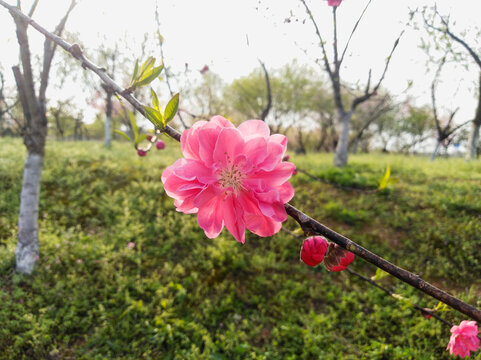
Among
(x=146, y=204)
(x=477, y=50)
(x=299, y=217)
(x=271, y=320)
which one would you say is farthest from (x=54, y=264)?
(x=477, y=50)

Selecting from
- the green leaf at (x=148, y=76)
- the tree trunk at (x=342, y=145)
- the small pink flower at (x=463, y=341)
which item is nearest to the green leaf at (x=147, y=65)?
the green leaf at (x=148, y=76)

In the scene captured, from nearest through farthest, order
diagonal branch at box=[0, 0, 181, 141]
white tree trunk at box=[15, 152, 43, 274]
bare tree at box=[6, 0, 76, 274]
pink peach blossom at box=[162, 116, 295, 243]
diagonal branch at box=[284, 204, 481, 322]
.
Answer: diagonal branch at box=[284, 204, 481, 322], pink peach blossom at box=[162, 116, 295, 243], diagonal branch at box=[0, 0, 181, 141], bare tree at box=[6, 0, 76, 274], white tree trunk at box=[15, 152, 43, 274]

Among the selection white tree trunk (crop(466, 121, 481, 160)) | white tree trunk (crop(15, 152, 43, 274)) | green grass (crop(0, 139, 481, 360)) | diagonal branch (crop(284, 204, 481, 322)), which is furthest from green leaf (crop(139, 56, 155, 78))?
white tree trunk (crop(466, 121, 481, 160))

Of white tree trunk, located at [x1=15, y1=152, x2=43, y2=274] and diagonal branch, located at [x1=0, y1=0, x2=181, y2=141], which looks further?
white tree trunk, located at [x1=15, y1=152, x2=43, y2=274]

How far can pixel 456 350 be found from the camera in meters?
1.26

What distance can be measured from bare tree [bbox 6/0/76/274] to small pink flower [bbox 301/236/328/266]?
2.95 m

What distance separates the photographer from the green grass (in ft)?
8.71

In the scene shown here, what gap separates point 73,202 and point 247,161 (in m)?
5.24

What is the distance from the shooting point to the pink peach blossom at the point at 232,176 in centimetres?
56

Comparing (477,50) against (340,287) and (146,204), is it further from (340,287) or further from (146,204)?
(146,204)

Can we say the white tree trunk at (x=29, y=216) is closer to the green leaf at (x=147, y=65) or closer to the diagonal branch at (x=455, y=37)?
the green leaf at (x=147, y=65)

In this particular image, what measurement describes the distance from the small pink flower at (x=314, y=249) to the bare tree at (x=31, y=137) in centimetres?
295

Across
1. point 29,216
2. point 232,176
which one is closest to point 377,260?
point 232,176

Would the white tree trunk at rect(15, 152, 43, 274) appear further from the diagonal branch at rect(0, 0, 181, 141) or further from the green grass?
the diagonal branch at rect(0, 0, 181, 141)
